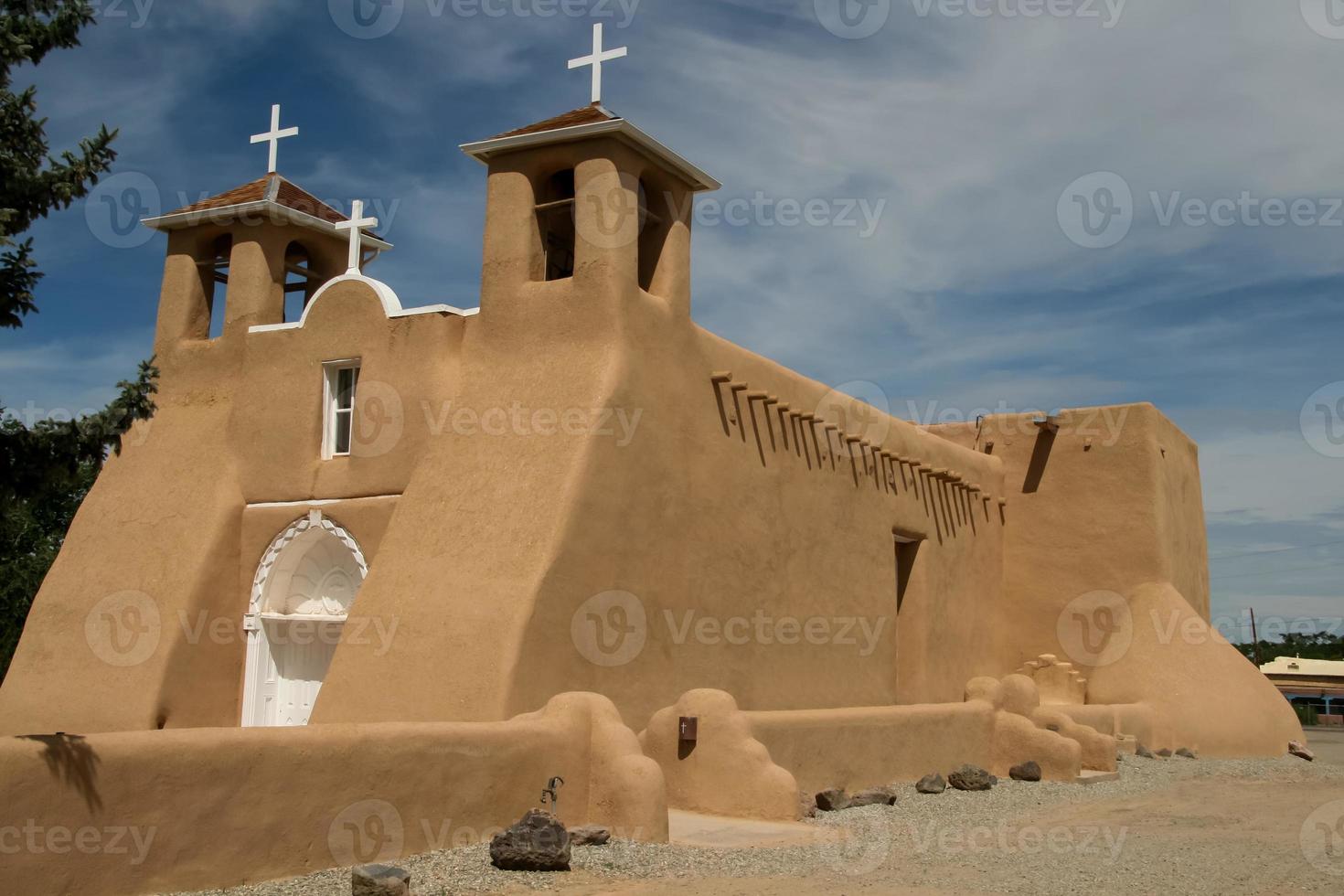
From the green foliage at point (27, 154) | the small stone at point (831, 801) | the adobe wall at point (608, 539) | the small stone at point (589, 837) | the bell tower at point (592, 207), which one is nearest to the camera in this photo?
the green foliage at point (27, 154)

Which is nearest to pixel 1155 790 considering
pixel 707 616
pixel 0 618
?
pixel 707 616

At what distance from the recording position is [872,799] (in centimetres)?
1241

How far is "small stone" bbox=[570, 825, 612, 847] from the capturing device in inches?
370

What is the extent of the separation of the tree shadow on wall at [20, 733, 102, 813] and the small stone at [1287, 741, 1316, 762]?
19032 millimetres

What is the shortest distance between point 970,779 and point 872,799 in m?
2.15

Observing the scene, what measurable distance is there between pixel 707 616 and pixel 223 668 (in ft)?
17.2

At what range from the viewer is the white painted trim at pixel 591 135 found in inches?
505

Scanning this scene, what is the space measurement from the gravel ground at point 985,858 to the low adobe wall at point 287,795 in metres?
0.23

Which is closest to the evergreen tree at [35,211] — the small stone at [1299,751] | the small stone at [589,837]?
the small stone at [589,837]

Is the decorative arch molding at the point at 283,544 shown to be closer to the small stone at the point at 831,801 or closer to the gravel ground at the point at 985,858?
the small stone at the point at 831,801

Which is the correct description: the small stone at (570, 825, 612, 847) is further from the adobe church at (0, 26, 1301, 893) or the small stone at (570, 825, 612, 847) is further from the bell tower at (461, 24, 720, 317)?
the bell tower at (461, 24, 720, 317)

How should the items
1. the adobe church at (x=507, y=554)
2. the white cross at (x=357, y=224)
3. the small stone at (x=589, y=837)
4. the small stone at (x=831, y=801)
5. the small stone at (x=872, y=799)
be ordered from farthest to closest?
the white cross at (x=357, y=224) → the small stone at (x=872, y=799) → the small stone at (x=831, y=801) → the adobe church at (x=507, y=554) → the small stone at (x=589, y=837)

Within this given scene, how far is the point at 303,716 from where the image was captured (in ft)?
46.1

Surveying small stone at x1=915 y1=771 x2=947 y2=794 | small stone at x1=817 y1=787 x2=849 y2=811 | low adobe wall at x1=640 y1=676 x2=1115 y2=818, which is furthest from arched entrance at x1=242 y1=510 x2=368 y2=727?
small stone at x1=915 y1=771 x2=947 y2=794
